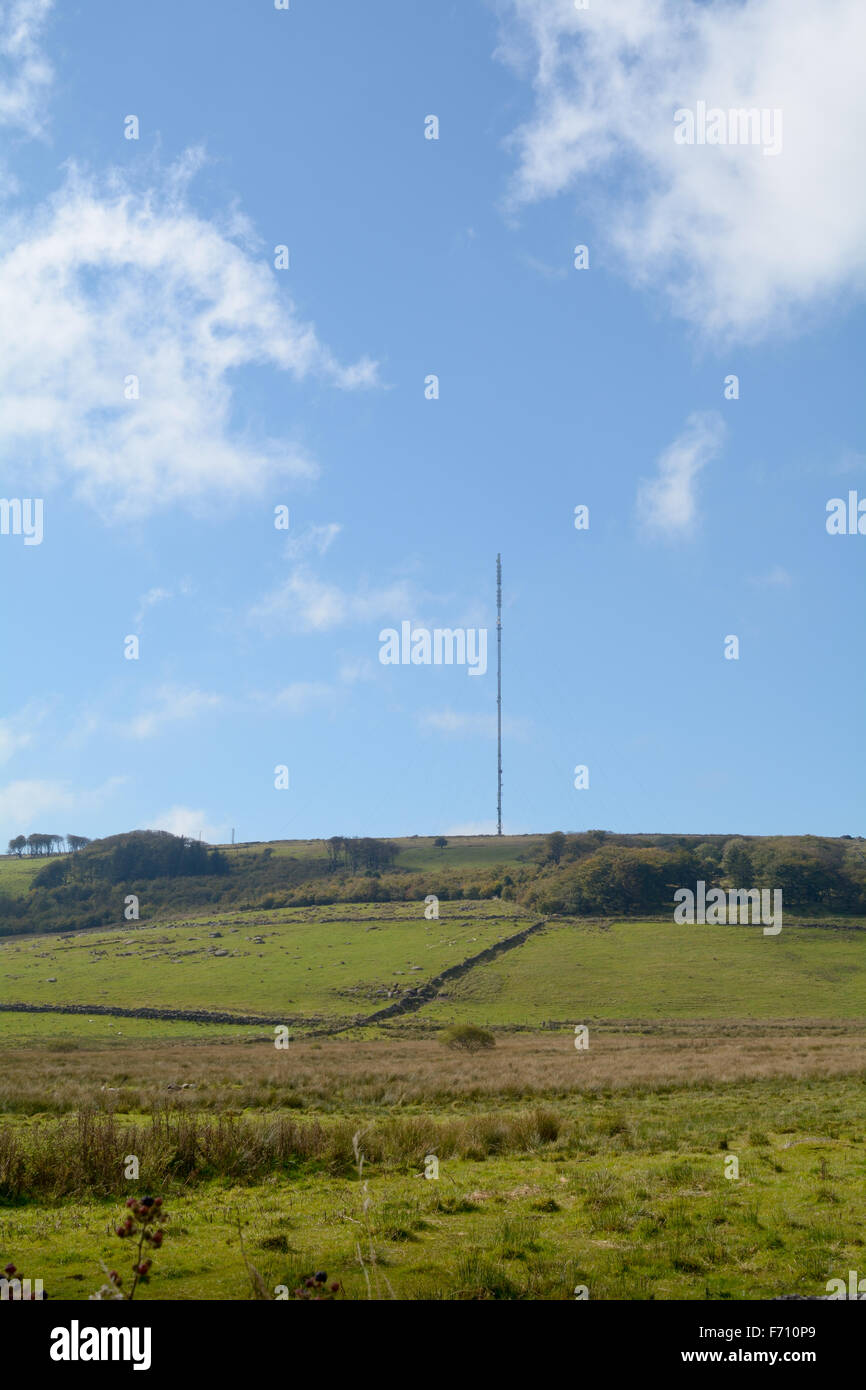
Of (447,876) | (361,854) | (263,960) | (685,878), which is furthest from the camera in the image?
(361,854)

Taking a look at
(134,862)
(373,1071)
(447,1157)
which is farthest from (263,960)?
(447,1157)

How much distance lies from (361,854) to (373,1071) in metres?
142

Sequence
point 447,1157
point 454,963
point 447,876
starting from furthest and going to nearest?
point 447,876 → point 454,963 → point 447,1157

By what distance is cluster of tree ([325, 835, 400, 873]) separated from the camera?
173500 mm

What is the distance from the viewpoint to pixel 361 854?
176 metres

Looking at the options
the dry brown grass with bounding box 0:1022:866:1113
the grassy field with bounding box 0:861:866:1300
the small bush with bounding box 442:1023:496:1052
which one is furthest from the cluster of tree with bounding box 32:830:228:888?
the small bush with bounding box 442:1023:496:1052

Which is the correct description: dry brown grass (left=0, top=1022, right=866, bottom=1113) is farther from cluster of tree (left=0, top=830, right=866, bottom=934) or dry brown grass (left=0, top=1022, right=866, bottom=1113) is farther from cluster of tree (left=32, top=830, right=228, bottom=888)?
cluster of tree (left=32, top=830, right=228, bottom=888)

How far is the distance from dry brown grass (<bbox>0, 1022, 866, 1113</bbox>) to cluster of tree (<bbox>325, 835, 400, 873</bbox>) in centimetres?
11656

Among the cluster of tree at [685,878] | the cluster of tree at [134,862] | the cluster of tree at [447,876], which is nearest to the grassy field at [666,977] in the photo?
the cluster of tree at [685,878]

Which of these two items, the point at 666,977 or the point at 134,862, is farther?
the point at 134,862

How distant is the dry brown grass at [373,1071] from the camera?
27188 millimetres

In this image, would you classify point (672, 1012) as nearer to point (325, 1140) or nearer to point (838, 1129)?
point (838, 1129)

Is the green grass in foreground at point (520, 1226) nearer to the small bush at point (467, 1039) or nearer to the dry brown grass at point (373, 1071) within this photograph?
the dry brown grass at point (373, 1071)

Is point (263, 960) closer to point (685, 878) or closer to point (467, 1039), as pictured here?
point (467, 1039)
